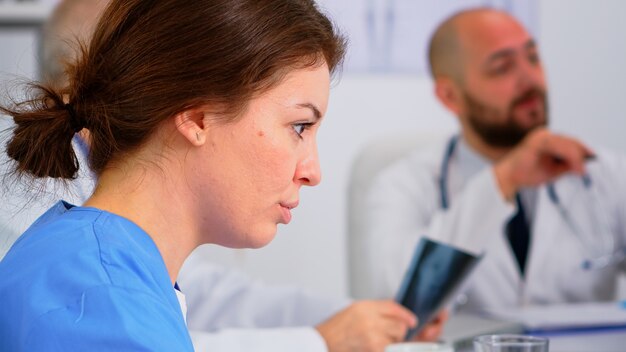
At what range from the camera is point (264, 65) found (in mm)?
787

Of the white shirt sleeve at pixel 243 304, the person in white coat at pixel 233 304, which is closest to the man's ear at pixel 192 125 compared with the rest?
the person in white coat at pixel 233 304

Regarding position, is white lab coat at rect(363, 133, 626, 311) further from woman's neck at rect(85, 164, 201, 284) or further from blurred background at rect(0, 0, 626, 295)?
woman's neck at rect(85, 164, 201, 284)

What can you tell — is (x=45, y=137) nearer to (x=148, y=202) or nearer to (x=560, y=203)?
(x=148, y=202)

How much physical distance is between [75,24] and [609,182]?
1.38m

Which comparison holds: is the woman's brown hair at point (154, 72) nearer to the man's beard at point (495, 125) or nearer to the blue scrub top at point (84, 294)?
the blue scrub top at point (84, 294)

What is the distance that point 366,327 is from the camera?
128 cm

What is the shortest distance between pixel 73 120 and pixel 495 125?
168cm

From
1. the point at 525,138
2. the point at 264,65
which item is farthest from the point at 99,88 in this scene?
the point at 525,138

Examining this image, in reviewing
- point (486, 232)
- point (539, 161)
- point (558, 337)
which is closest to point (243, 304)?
point (558, 337)

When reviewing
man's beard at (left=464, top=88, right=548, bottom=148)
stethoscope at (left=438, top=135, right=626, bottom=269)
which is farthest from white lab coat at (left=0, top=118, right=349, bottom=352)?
man's beard at (left=464, top=88, right=548, bottom=148)

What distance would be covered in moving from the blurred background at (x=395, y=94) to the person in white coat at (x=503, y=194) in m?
0.19

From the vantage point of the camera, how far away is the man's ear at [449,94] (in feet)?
7.96

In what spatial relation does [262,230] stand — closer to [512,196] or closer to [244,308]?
[244,308]

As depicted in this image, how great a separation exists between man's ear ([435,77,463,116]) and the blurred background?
0.10 metres
